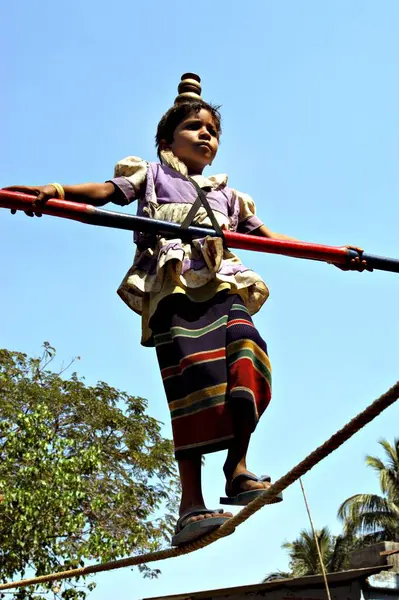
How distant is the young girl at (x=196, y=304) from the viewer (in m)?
2.99

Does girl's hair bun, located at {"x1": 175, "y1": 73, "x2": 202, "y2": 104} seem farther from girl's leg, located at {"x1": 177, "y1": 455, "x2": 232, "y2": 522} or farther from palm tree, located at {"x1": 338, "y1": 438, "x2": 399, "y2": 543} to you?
palm tree, located at {"x1": 338, "y1": 438, "x2": 399, "y2": 543}

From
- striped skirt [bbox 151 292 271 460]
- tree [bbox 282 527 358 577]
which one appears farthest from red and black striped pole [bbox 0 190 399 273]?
tree [bbox 282 527 358 577]

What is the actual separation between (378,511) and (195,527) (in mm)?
22851

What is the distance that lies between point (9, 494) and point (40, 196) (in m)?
7.61

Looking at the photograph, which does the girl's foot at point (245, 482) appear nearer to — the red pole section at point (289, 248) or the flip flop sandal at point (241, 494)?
the flip flop sandal at point (241, 494)

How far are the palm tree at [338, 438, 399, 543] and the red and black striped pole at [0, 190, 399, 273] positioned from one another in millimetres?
21807

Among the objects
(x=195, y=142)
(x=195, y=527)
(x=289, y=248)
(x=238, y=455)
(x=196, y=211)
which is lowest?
(x=195, y=527)

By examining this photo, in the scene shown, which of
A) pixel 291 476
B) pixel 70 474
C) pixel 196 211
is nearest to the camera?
pixel 291 476

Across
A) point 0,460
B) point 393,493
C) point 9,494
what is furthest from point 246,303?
point 393,493

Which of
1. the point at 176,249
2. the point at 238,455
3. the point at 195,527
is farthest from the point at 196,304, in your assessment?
the point at 195,527

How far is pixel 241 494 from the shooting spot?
2902 mm

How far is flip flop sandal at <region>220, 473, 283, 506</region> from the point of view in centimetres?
288

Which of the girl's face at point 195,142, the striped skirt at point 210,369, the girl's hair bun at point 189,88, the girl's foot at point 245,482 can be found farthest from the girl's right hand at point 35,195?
the girl's foot at point 245,482

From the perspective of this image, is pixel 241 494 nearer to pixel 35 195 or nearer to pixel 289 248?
pixel 289 248
